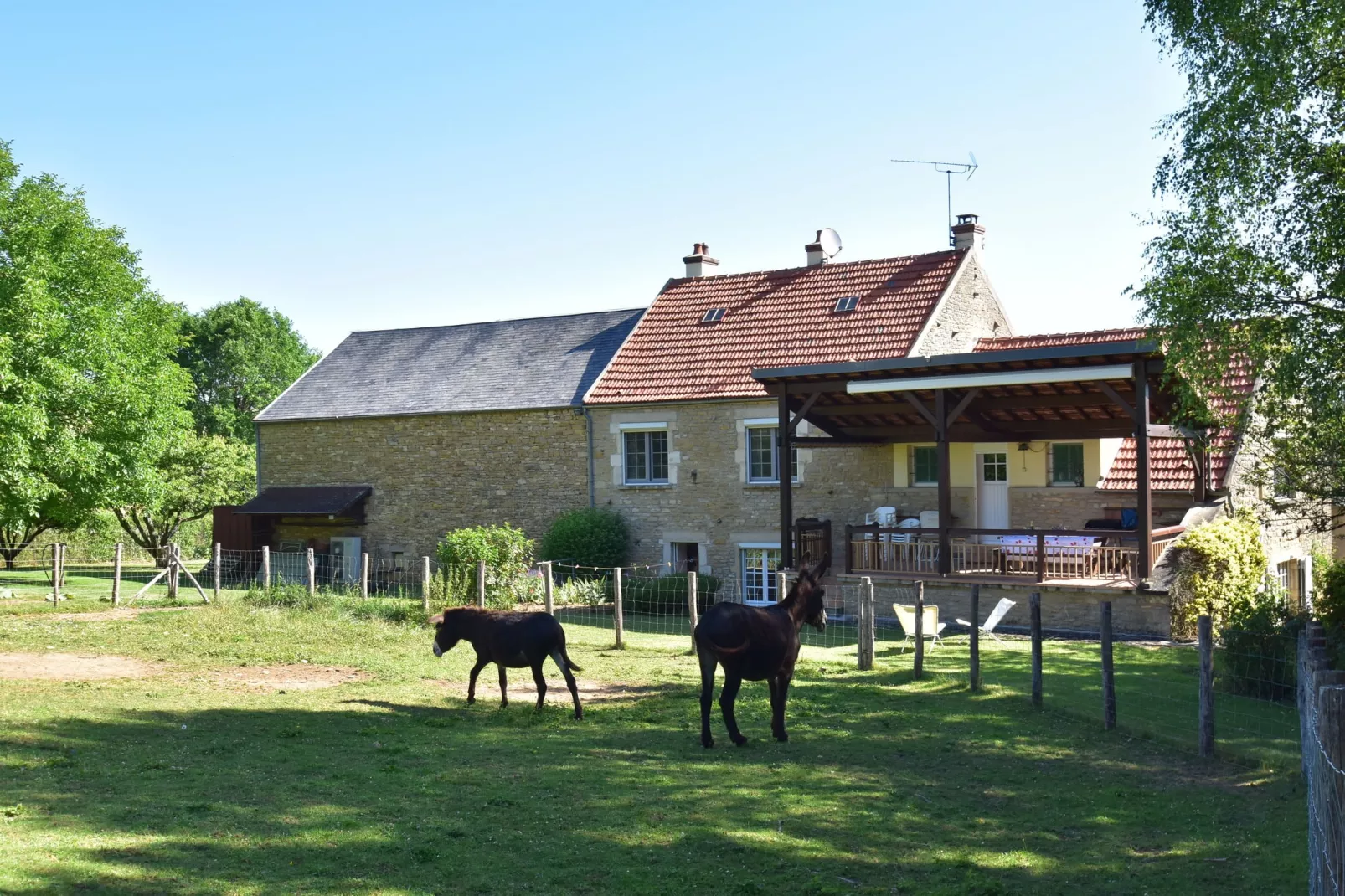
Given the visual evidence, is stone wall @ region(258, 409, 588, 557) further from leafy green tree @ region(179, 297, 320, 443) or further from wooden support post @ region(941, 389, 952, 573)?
leafy green tree @ region(179, 297, 320, 443)

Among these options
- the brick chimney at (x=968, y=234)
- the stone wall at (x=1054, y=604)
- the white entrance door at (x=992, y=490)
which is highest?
the brick chimney at (x=968, y=234)

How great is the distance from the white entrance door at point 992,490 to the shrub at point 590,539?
24.9 feet

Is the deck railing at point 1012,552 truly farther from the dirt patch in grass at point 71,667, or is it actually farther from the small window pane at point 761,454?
the dirt patch in grass at point 71,667

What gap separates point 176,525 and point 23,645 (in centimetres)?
2454

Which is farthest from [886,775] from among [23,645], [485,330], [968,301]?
[485,330]

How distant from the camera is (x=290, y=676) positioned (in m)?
14.3

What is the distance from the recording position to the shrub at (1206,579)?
17906 mm

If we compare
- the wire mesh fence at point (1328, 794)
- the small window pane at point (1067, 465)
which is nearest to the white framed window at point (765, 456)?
the small window pane at point (1067, 465)

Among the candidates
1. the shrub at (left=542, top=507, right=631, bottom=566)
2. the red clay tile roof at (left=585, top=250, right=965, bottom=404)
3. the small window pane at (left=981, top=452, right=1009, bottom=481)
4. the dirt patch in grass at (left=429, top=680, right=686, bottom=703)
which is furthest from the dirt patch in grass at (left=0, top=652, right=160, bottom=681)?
the small window pane at (left=981, top=452, right=1009, bottom=481)

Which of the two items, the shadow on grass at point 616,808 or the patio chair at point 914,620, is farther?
the patio chair at point 914,620

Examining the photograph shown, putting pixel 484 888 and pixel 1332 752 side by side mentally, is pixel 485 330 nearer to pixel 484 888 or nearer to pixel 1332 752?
pixel 484 888

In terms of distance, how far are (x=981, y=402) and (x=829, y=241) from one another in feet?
28.4

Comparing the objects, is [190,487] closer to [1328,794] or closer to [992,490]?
[992,490]

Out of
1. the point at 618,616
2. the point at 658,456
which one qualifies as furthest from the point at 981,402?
the point at 618,616
